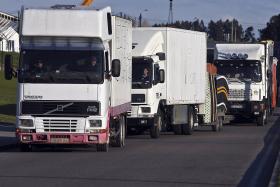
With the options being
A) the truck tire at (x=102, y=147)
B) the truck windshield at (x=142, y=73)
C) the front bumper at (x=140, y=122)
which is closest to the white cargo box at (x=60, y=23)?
the truck tire at (x=102, y=147)

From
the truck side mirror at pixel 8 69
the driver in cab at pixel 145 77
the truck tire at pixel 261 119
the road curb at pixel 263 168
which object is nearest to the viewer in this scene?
the road curb at pixel 263 168

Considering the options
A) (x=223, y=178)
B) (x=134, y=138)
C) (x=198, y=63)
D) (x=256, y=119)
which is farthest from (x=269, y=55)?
(x=223, y=178)

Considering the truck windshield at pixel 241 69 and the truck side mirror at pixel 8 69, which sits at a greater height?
the truck windshield at pixel 241 69

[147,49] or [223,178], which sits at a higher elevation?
[147,49]

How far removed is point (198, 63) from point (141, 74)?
5.69m

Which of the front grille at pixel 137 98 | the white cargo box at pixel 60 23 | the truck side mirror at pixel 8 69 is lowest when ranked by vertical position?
the front grille at pixel 137 98

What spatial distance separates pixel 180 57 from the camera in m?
33.1

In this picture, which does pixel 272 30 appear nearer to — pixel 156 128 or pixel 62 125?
pixel 156 128

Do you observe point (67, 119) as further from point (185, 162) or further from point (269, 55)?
point (269, 55)

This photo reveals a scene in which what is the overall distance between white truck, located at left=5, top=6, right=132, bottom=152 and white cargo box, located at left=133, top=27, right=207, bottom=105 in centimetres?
779

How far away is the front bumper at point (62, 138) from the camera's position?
22.8m

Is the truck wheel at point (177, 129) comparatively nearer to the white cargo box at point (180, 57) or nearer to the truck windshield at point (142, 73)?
the white cargo box at point (180, 57)

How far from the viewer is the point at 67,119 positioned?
74.8 ft

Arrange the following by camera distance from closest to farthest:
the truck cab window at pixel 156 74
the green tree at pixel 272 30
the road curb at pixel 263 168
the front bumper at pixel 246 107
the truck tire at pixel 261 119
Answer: the road curb at pixel 263 168, the truck cab window at pixel 156 74, the front bumper at pixel 246 107, the truck tire at pixel 261 119, the green tree at pixel 272 30
